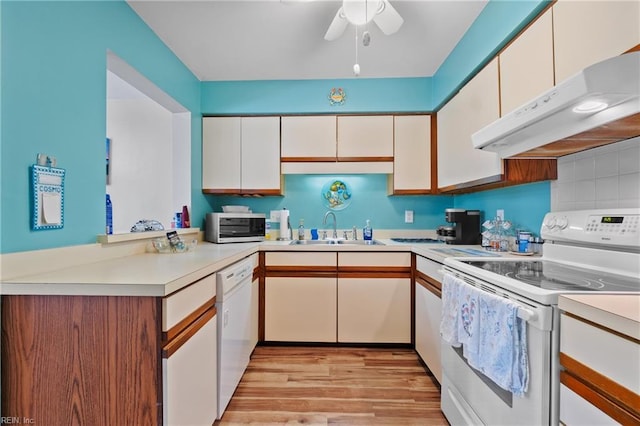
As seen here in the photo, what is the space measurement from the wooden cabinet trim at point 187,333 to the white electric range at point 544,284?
3.77 ft

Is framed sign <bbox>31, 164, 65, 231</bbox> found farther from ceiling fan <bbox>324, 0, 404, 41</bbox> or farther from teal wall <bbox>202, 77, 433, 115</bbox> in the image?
teal wall <bbox>202, 77, 433, 115</bbox>

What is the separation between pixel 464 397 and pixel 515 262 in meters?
0.69

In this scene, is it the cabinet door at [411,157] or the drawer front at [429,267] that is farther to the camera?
the cabinet door at [411,157]

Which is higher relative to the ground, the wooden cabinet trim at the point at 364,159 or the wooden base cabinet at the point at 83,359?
the wooden cabinet trim at the point at 364,159

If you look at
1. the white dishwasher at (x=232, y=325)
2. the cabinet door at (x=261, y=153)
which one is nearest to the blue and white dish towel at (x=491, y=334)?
the white dishwasher at (x=232, y=325)

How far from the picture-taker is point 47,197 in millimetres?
1206

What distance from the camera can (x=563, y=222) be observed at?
4.73 feet

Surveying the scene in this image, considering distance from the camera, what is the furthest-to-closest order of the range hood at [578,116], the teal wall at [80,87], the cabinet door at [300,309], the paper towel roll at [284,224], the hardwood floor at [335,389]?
the paper towel roll at [284,224] → the cabinet door at [300,309] → the hardwood floor at [335,389] → the teal wall at [80,87] → the range hood at [578,116]

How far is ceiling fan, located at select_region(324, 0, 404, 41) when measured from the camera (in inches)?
60.6

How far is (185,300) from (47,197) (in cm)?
71

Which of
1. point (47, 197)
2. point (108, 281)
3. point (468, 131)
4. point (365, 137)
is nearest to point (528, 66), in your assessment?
point (468, 131)

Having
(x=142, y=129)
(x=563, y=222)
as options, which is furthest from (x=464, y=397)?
(x=142, y=129)

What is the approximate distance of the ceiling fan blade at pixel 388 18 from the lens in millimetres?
1554

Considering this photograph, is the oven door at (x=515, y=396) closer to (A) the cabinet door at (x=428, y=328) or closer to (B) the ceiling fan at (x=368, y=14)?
(A) the cabinet door at (x=428, y=328)
